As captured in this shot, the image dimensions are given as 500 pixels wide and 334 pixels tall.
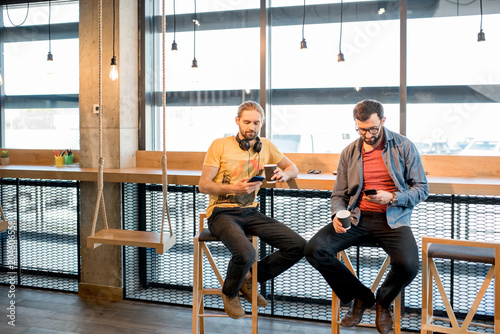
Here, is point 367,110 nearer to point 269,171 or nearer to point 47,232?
point 269,171

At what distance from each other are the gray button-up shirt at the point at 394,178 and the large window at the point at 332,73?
98 cm

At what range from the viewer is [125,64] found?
3.87 m

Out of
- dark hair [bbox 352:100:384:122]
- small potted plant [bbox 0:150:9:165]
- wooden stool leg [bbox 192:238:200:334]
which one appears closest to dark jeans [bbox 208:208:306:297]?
wooden stool leg [bbox 192:238:200:334]

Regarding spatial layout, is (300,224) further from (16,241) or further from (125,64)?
(16,241)

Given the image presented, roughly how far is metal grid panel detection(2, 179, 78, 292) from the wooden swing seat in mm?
1278

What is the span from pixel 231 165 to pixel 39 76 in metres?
2.85

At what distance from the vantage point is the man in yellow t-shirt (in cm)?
256

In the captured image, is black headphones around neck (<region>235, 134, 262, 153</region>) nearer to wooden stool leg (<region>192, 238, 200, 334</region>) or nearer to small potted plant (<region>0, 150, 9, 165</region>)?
wooden stool leg (<region>192, 238, 200, 334</region>)

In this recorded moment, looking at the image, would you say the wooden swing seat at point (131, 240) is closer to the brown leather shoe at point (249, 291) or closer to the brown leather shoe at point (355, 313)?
the brown leather shoe at point (249, 291)

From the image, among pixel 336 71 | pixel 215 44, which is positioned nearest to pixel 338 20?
pixel 336 71

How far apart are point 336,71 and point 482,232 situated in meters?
1.65

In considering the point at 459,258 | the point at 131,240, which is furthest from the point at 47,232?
the point at 459,258

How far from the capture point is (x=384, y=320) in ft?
7.99

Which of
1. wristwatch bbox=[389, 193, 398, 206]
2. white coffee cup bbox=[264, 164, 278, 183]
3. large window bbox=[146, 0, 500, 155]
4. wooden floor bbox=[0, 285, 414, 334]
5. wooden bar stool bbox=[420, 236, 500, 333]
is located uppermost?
large window bbox=[146, 0, 500, 155]
